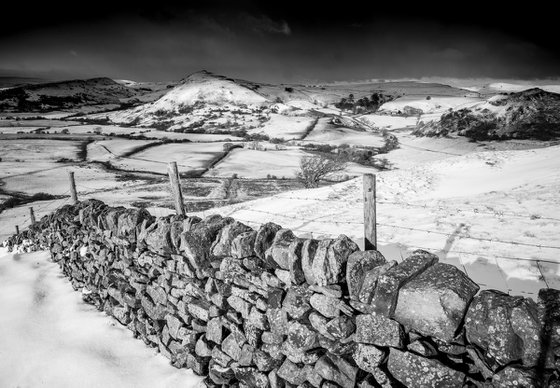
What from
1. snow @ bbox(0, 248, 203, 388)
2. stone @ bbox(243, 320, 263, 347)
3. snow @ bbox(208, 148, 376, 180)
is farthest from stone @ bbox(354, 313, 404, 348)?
snow @ bbox(208, 148, 376, 180)

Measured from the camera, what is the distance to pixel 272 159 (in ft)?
180

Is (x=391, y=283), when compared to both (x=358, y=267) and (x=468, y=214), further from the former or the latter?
(x=468, y=214)

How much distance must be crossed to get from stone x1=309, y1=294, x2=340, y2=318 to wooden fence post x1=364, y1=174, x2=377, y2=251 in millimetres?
1271

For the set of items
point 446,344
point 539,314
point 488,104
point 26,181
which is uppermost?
point 488,104

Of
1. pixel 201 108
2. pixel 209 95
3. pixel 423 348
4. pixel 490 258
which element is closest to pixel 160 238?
pixel 423 348

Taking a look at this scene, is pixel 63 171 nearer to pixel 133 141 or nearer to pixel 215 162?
pixel 215 162

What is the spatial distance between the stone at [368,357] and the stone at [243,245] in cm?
184

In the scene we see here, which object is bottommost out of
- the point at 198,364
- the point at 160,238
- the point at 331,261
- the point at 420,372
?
the point at 198,364

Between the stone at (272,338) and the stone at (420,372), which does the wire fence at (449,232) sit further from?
the stone at (272,338)

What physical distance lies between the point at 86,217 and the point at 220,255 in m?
5.09

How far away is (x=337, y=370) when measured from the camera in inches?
150

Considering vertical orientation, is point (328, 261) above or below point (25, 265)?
above

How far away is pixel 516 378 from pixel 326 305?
1809mm

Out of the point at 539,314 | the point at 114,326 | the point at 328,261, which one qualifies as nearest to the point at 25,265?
the point at 114,326
